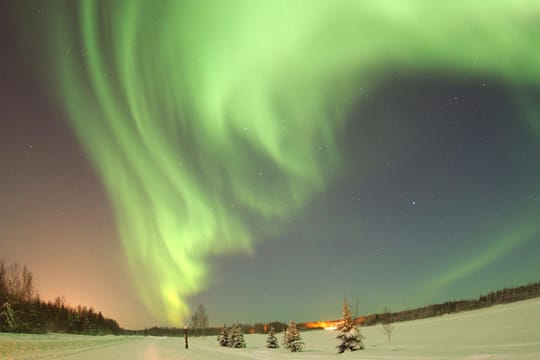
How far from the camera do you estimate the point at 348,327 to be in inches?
1622

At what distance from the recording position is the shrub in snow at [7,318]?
57125 mm

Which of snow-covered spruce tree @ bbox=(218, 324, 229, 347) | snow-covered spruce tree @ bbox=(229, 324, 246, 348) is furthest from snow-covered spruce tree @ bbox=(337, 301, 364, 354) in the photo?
snow-covered spruce tree @ bbox=(218, 324, 229, 347)

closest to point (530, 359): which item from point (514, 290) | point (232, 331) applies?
point (232, 331)

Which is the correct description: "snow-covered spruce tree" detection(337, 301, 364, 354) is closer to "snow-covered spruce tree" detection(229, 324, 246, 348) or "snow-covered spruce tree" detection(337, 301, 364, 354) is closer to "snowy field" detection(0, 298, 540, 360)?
"snowy field" detection(0, 298, 540, 360)

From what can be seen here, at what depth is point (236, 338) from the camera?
198ft

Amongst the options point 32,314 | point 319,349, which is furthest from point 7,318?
point 319,349

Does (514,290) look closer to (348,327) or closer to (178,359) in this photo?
(348,327)

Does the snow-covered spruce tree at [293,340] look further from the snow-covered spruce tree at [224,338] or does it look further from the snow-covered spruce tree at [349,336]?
the snow-covered spruce tree at [224,338]

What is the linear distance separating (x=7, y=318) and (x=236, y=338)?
3462 centimetres

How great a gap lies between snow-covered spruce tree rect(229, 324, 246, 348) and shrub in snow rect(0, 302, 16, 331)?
108 ft

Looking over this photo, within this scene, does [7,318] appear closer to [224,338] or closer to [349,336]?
[224,338]

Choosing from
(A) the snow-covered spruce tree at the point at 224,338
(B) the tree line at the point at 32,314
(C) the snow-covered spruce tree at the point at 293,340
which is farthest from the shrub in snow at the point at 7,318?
(C) the snow-covered spruce tree at the point at 293,340

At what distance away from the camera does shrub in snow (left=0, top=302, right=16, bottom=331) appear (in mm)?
57125

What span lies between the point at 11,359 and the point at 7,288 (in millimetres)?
70347
